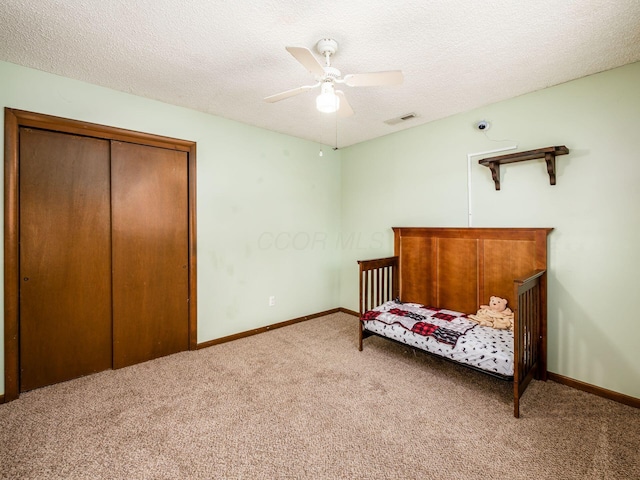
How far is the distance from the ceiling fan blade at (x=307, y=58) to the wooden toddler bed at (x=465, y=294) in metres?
1.70

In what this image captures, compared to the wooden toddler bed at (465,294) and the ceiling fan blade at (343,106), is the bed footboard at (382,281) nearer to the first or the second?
the wooden toddler bed at (465,294)

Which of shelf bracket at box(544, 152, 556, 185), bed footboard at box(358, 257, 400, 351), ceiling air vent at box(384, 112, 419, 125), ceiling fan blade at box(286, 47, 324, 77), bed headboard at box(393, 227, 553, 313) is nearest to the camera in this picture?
ceiling fan blade at box(286, 47, 324, 77)

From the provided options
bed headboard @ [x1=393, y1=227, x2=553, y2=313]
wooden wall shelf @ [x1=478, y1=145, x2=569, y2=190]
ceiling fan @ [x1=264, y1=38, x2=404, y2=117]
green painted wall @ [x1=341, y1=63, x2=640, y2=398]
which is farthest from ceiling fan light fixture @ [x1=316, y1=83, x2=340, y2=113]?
bed headboard @ [x1=393, y1=227, x2=553, y2=313]

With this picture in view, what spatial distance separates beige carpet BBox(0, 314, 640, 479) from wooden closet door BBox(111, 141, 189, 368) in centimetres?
29

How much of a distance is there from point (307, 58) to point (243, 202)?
6.48 feet

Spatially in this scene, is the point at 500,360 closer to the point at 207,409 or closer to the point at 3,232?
the point at 207,409

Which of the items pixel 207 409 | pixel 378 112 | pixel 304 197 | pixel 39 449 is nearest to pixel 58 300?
pixel 39 449

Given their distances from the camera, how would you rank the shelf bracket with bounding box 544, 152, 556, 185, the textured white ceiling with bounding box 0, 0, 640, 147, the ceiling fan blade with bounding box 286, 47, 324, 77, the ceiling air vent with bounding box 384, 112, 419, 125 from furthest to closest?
1. the ceiling air vent with bounding box 384, 112, 419, 125
2. the shelf bracket with bounding box 544, 152, 556, 185
3. the textured white ceiling with bounding box 0, 0, 640, 147
4. the ceiling fan blade with bounding box 286, 47, 324, 77

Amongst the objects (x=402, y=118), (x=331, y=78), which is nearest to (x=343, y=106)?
(x=331, y=78)

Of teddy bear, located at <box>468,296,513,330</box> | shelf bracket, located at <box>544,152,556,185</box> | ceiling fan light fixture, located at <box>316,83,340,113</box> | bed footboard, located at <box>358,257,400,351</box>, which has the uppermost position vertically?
ceiling fan light fixture, located at <box>316,83,340,113</box>

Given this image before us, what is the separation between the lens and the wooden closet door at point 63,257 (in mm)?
2188

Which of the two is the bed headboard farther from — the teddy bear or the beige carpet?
the beige carpet

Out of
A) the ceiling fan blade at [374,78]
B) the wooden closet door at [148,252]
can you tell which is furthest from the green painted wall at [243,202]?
the ceiling fan blade at [374,78]

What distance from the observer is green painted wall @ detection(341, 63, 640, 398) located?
209 centimetres
